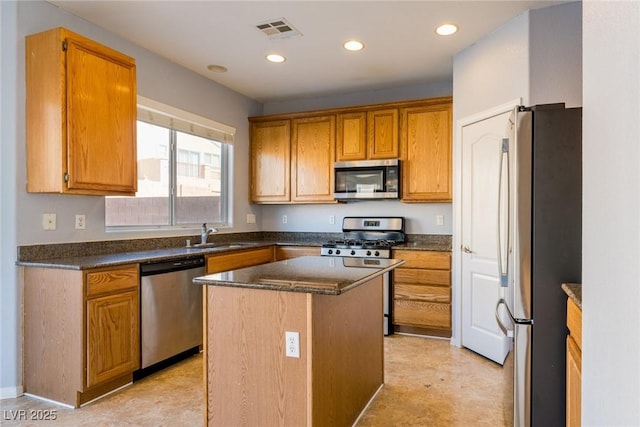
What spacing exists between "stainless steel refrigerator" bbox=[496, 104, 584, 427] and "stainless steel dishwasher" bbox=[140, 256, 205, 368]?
7.89 ft

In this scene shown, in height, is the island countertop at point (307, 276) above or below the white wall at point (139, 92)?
below

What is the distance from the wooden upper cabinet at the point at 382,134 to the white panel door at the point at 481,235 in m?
0.88

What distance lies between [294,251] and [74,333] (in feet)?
8.02

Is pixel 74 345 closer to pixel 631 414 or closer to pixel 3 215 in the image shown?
pixel 3 215

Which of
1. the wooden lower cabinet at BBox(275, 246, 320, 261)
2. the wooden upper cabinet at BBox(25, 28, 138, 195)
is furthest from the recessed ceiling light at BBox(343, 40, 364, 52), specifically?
the wooden lower cabinet at BBox(275, 246, 320, 261)

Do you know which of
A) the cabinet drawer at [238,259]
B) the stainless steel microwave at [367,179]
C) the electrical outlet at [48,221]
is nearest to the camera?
the electrical outlet at [48,221]

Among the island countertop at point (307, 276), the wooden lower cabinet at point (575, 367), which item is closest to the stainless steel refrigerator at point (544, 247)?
the wooden lower cabinet at point (575, 367)

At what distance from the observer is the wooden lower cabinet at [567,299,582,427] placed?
4.43ft

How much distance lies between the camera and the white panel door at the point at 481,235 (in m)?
3.18

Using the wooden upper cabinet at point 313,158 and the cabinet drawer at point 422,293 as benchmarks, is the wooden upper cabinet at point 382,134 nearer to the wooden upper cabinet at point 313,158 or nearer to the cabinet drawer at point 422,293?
the wooden upper cabinet at point 313,158

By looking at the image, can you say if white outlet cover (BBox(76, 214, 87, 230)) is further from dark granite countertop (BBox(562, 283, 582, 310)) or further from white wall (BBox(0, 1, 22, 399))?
dark granite countertop (BBox(562, 283, 582, 310))

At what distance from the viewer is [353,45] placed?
3432mm

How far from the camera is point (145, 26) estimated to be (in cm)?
A: 306

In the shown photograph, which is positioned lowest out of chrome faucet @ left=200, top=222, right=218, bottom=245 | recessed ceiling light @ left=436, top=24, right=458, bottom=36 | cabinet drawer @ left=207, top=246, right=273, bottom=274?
cabinet drawer @ left=207, top=246, right=273, bottom=274
